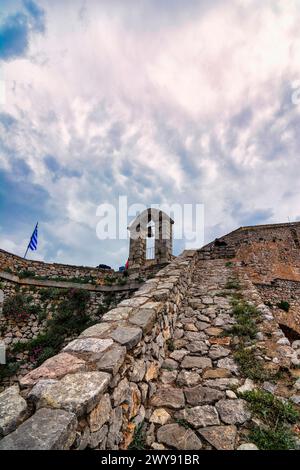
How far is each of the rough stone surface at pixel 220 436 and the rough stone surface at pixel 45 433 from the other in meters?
1.23

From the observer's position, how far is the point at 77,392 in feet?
5.45

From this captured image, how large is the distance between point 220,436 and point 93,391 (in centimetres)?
122

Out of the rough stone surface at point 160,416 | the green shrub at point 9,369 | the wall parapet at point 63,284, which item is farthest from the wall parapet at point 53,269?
the rough stone surface at point 160,416

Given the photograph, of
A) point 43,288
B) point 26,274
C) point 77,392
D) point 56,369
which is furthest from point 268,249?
point 77,392

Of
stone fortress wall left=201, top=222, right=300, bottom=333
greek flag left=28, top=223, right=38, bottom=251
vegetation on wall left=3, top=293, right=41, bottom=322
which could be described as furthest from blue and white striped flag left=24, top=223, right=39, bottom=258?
stone fortress wall left=201, top=222, right=300, bottom=333

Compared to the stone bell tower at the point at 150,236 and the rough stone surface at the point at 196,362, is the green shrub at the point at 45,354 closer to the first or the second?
the stone bell tower at the point at 150,236

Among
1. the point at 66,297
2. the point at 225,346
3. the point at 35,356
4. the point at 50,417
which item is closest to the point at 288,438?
the point at 225,346

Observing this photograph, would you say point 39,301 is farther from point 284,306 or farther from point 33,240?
point 284,306

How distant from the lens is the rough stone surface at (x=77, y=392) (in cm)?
154

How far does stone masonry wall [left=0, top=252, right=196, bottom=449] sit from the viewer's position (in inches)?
54.3

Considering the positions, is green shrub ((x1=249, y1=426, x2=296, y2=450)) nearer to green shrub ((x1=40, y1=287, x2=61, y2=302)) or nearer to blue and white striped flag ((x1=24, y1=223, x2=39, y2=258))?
green shrub ((x1=40, y1=287, x2=61, y2=302))

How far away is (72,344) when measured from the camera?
2473 mm

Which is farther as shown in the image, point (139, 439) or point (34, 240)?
point (34, 240)
